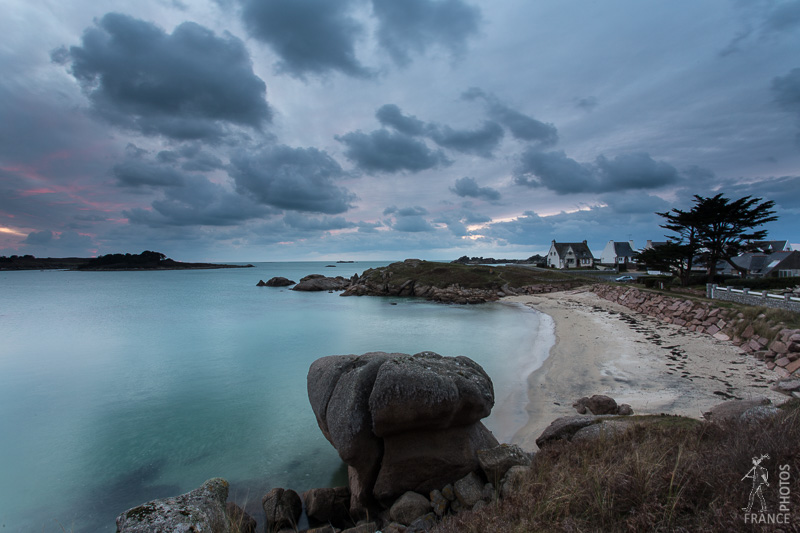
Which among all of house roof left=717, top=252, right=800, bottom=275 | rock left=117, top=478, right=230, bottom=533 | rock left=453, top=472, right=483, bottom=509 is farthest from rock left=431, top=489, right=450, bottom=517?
house roof left=717, top=252, right=800, bottom=275

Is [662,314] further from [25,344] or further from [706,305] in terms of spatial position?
[25,344]

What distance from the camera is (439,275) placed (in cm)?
6862

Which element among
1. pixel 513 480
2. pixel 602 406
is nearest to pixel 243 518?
pixel 513 480

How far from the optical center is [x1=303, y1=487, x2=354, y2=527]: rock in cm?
765

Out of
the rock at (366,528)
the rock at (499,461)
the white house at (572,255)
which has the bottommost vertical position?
the rock at (366,528)

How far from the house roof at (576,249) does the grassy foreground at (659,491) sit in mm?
94711

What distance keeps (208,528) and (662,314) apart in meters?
31.6

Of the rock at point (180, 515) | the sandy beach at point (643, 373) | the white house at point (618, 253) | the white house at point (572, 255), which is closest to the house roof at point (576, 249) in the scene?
the white house at point (572, 255)

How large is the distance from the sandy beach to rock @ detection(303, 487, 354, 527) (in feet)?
16.8

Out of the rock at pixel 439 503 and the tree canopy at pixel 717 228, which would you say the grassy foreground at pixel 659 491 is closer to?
the rock at pixel 439 503

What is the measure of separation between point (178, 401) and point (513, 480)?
1557 cm

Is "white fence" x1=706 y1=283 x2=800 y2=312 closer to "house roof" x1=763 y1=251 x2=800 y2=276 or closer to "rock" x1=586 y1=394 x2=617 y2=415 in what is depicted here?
"rock" x1=586 y1=394 x2=617 y2=415

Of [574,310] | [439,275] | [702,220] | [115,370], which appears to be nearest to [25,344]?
[115,370]

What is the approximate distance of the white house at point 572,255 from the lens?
90312mm
